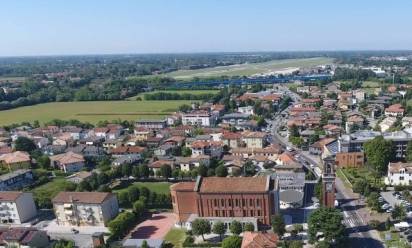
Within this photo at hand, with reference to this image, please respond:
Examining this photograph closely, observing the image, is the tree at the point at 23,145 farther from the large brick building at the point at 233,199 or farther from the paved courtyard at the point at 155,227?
the large brick building at the point at 233,199

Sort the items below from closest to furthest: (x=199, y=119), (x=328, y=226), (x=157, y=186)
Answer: (x=328, y=226), (x=157, y=186), (x=199, y=119)

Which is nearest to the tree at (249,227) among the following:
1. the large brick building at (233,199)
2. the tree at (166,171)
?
the large brick building at (233,199)

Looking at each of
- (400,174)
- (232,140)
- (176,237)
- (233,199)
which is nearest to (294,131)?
(232,140)

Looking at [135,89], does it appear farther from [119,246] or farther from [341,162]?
[119,246]

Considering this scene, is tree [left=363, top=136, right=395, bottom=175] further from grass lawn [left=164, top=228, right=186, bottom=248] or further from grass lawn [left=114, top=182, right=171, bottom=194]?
grass lawn [left=164, top=228, right=186, bottom=248]

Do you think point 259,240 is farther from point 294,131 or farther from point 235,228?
point 294,131

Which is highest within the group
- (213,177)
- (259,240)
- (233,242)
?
(213,177)

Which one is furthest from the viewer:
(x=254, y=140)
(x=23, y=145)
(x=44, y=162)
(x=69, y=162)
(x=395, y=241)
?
(x=23, y=145)
